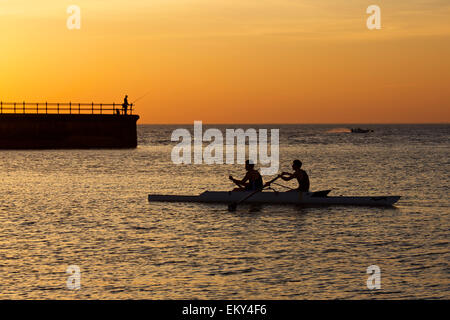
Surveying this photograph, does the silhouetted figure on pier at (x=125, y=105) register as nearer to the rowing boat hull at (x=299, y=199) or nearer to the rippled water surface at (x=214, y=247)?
the rippled water surface at (x=214, y=247)

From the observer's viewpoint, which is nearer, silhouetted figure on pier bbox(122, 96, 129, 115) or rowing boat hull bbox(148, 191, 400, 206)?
rowing boat hull bbox(148, 191, 400, 206)

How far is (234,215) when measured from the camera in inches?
887

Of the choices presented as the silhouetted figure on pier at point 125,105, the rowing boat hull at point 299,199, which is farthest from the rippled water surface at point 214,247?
the silhouetted figure on pier at point 125,105

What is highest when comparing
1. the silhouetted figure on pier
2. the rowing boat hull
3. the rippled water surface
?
the silhouetted figure on pier

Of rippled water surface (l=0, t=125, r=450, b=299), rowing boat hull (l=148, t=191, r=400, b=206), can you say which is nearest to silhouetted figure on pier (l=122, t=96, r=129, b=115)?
rippled water surface (l=0, t=125, r=450, b=299)

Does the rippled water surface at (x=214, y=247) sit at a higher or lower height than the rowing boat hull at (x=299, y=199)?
lower

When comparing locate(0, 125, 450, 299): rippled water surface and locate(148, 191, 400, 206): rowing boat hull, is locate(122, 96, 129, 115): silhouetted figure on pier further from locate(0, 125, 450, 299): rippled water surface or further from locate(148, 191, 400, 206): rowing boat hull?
locate(148, 191, 400, 206): rowing boat hull

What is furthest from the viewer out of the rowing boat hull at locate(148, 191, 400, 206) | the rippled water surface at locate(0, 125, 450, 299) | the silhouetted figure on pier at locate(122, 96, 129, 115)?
the silhouetted figure on pier at locate(122, 96, 129, 115)

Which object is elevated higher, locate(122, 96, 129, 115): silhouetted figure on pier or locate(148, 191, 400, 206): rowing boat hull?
locate(122, 96, 129, 115): silhouetted figure on pier

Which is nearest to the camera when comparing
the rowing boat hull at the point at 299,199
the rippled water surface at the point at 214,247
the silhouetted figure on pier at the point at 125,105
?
the rippled water surface at the point at 214,247

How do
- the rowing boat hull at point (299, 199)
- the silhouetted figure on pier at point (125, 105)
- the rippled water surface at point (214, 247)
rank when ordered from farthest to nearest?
the silhouetted figure on pier at point (125, 105) < the rowing boat hull at point (299, 199) < the rippled water surface at point (214, 247)

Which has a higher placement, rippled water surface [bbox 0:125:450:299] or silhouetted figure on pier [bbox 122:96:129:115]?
silhouetted figure on pier [bbox 122:96:129:115]

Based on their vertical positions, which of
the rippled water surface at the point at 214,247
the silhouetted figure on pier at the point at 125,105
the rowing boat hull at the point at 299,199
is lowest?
the rippled water surface at the point at 214,247

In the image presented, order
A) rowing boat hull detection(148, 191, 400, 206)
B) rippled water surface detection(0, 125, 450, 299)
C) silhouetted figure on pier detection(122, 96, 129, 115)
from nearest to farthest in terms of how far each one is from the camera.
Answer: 1. rippled water surface detection(0, 125, 450, 299)
2. rowing boat hull detection(148, 191, 400, 206)
3. silhouetted figure on pier detection(122, 96, 129, 115)
